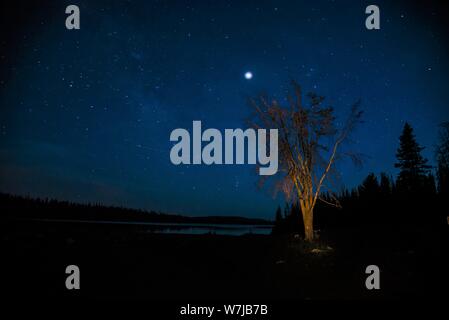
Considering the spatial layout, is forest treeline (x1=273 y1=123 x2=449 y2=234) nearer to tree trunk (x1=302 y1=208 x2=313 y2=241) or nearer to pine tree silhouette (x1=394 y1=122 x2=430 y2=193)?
pine tree silhouette (x1=394 y1=122 x2=430 y2=193)

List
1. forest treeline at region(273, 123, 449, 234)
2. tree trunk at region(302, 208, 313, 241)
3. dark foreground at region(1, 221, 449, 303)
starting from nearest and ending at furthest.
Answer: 1. dark foreground at region(1, 221, 449, 303)
2. tree trunk at region(302, 208, 313, 241)
3. forest treeline at region(273, 123, 449, 234)

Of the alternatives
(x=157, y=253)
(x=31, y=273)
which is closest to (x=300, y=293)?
(x=157, y=253)

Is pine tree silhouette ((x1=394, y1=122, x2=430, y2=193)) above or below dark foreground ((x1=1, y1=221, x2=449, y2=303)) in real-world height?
above

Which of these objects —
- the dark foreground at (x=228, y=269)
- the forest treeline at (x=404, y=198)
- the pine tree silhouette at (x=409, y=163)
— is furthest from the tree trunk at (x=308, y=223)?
the pine tree silhouette at (x=409, y=163)

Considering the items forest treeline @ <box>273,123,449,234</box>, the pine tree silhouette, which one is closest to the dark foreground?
forest treeline @ <box>273,123,449,234</box>

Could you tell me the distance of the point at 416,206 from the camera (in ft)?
96.3

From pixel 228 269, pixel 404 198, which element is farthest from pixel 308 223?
pixel 404 198

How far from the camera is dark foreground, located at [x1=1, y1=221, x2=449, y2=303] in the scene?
8031mm

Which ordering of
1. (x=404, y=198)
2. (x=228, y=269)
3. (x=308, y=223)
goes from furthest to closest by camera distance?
(x=404, y=198)
(x=308, y=223)
(x=228, y=269)

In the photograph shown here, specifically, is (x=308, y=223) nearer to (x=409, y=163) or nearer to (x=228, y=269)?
(x=228, y=269)

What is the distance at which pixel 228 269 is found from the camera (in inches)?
397
